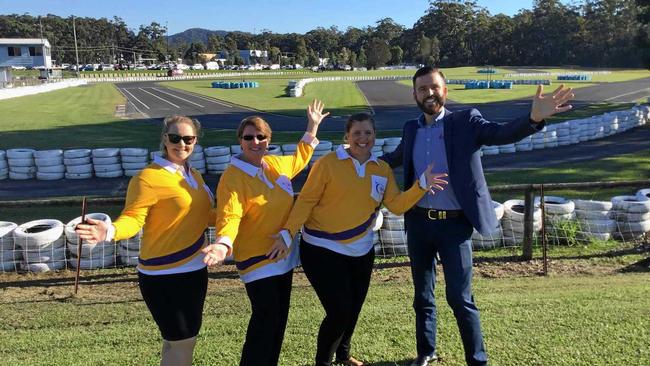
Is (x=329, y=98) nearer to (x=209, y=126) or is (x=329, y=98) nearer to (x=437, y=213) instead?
(x=209, y=126)

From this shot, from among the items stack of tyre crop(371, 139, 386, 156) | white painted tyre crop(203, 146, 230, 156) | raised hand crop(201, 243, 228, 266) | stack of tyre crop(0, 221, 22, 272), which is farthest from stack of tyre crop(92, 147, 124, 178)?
raised hand crop(201, 243, 228, 266)

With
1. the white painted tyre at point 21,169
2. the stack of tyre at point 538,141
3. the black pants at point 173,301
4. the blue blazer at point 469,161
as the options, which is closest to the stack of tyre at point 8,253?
Result: the black pants at point 173,301

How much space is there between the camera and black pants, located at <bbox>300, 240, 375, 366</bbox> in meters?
3.49

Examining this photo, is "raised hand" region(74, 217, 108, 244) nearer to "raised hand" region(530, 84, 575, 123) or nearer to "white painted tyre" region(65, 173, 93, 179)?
"raised hand" region(530, 84, 575, 123)

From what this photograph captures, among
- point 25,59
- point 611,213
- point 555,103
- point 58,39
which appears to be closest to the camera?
point 555,103

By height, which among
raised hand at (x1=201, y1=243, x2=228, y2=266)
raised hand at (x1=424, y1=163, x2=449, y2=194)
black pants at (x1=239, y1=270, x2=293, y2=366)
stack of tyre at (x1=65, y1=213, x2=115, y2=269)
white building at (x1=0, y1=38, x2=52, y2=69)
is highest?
white building at (x1=0, y1=38, x2=52, y2=69)

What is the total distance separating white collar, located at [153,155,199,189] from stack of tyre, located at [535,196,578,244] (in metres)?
6.52

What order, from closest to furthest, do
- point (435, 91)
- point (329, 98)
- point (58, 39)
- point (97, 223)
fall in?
point (97, 223) → point (435, 91) → point (329, 98) → point (58, 39)

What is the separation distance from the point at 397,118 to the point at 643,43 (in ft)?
49.8

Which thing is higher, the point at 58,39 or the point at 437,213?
the point at 58,39

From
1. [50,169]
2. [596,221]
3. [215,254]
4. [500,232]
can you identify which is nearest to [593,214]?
[596,221]

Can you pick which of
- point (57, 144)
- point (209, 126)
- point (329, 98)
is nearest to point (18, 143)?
point (57, 144)

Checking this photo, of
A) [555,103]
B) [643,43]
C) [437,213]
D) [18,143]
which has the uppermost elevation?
[643,43]

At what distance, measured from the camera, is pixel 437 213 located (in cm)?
359
